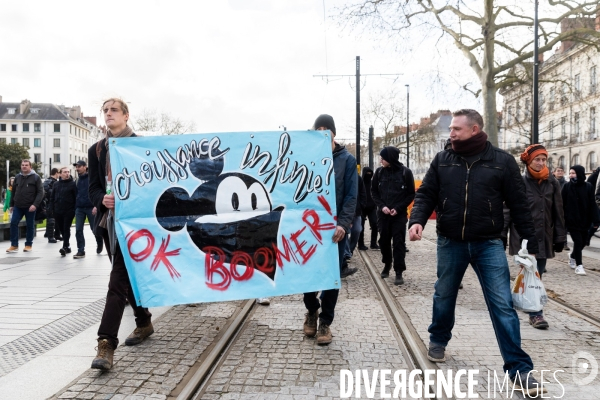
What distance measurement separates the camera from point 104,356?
3.97m

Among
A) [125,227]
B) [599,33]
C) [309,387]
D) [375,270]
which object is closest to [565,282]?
[375,270]

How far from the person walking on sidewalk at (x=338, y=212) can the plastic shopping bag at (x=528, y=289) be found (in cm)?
144

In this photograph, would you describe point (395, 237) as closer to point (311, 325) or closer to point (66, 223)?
point (311, 325)

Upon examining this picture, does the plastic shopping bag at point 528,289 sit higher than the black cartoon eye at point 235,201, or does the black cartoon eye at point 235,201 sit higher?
the black cartoon eye at point 235,201

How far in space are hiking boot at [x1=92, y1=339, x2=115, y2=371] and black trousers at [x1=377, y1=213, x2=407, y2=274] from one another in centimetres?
462

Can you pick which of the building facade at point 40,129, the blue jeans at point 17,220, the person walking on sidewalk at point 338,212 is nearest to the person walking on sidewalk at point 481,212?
the person walking on sidewalk at point 338,212

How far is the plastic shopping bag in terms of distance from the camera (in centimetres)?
401

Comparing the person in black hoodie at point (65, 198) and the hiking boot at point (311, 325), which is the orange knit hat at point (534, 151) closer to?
the hiking boot at point (311, 325)

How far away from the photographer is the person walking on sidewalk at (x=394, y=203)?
25.6 ft

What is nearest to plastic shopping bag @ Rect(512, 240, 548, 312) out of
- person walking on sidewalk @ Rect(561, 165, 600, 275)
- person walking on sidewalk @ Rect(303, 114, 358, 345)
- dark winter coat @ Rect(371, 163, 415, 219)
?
person walking on sidewalk @ Rect(303, 114, 358, 345)

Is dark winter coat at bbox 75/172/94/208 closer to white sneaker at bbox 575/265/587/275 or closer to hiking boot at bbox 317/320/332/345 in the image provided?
hiking boot at bbox 317/320/332/345

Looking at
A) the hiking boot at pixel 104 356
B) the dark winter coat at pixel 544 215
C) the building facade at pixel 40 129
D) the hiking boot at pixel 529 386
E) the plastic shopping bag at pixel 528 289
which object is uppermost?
the building facade at pixel 40 129

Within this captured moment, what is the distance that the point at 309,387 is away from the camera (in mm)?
3684

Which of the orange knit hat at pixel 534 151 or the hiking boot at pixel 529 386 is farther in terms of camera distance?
the orange knit hat at pixel 534 151
